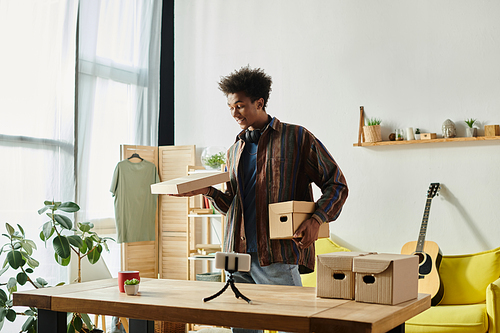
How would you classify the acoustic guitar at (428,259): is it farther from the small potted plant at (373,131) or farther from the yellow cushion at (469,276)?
the small potted plant at (373,131)

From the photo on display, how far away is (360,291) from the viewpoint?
56.4 inches

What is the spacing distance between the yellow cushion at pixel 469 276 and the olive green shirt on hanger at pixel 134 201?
2.46 meters

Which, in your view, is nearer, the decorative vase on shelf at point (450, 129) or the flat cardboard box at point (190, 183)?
the flat cardboard box at point (190, 183)

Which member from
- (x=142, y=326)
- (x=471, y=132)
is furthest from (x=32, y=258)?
(x=471, y=132)

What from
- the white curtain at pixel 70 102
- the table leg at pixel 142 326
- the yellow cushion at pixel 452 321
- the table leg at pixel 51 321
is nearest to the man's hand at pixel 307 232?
the table leg at pixel 142 326

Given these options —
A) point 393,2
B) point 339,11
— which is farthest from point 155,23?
point 393,2

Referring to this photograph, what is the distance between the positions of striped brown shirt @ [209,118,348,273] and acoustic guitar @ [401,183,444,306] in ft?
5.37

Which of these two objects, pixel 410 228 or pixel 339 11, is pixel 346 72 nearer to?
pixel 339 11

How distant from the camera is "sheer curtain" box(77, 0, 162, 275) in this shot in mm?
4293

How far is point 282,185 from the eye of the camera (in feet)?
6.61

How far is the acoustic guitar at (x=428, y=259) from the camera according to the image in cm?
335

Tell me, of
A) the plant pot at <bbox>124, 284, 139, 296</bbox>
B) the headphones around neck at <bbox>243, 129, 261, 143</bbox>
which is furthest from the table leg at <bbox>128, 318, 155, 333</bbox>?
the headphones around neck at <bbox>243, 129, 261, 143</bbox>

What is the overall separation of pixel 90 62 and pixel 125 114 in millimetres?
556

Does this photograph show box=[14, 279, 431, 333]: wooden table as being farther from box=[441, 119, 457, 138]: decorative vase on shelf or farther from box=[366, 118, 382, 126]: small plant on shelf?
box=[366, 118, 382, 126]: small plant on shelf
